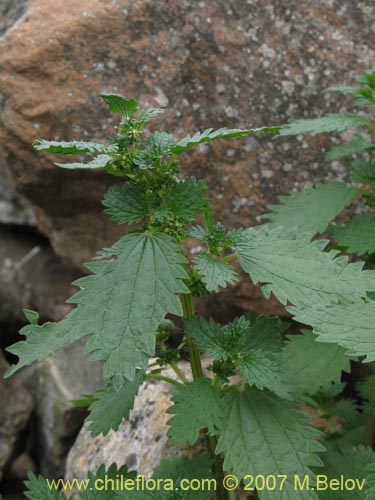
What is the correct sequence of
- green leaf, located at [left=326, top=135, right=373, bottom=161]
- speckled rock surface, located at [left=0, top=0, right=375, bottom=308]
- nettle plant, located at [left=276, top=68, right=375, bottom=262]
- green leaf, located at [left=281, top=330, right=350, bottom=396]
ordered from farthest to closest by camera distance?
speckled rock surface, located at [left=0, top=0, right=375, bottom=308]
green leaf, located at [left=326, top=135, right=373, bottom=161]
nettle plant, located at [left=276, top=68, right=375, bottom=262]
green leaf, located at [left=281, top=330, right=350, bottom=396]

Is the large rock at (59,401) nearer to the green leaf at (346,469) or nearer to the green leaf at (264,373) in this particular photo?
the green leaf at (346,469)

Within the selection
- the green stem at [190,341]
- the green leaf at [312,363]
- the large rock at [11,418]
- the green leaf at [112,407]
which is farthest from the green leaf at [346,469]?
the large rock at [11,418]

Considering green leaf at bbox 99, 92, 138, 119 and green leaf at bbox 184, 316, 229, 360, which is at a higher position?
green leaf at bbox 99, 92, 138, 119

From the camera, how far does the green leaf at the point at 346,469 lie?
69.4 inches

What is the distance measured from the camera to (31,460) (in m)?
3.47

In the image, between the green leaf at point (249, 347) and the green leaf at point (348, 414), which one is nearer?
the green leaf at point (249, 347)

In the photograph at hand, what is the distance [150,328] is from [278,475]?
50 cm

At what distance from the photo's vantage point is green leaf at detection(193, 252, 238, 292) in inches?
57.7

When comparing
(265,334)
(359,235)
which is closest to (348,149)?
(359,235)

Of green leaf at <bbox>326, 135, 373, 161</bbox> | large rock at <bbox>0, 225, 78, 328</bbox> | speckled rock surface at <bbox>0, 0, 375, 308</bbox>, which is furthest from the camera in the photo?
large rock at <bbox>0, 225, 78, 328</bbox>

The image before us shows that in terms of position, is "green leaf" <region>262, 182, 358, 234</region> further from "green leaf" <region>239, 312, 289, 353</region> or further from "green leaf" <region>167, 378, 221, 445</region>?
"green leaf" <region>167, 378, 221, 445</region>


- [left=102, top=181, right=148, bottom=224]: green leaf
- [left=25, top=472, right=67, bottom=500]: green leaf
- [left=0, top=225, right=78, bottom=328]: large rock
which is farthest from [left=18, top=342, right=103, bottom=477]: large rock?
[left=102, top=181, right=148, bottom=224]: green leaf

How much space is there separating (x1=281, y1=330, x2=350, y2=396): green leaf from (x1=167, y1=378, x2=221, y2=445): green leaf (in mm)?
429

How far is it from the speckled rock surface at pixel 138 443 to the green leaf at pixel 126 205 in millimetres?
1008
